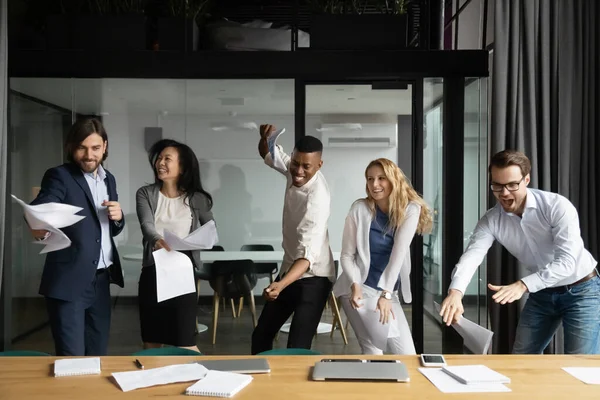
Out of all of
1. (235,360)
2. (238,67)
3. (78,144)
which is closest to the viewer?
(235,360)

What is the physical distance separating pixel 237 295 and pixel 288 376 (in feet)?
8.45

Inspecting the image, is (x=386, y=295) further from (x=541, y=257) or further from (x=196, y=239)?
(x=196, y=239)

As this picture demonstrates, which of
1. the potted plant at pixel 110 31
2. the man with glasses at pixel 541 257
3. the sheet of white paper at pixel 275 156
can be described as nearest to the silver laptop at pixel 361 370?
the man with glasses at pixel 541 257

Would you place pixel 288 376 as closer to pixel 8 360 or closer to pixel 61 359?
pixel 61 359

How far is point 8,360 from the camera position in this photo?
2.65 meters

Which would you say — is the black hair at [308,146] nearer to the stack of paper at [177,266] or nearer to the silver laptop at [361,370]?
the stack of paper at [177,266]

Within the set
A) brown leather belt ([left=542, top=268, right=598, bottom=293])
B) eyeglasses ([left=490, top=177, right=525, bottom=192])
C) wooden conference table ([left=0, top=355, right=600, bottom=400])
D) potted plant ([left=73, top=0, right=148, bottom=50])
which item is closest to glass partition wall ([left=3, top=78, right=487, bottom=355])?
potted plant ([left=73, top=0, right=148, bottom=50])

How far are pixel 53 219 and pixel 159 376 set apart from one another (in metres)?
1.29

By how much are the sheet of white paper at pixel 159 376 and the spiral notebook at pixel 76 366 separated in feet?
0.34

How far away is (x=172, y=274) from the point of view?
3.69m

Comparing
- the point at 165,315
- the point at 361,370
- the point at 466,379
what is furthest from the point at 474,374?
the point at 165,315

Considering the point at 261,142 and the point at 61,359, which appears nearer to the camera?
the point at 61,359

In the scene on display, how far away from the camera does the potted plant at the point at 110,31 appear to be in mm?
4855

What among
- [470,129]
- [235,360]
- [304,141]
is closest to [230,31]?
[304,141]
